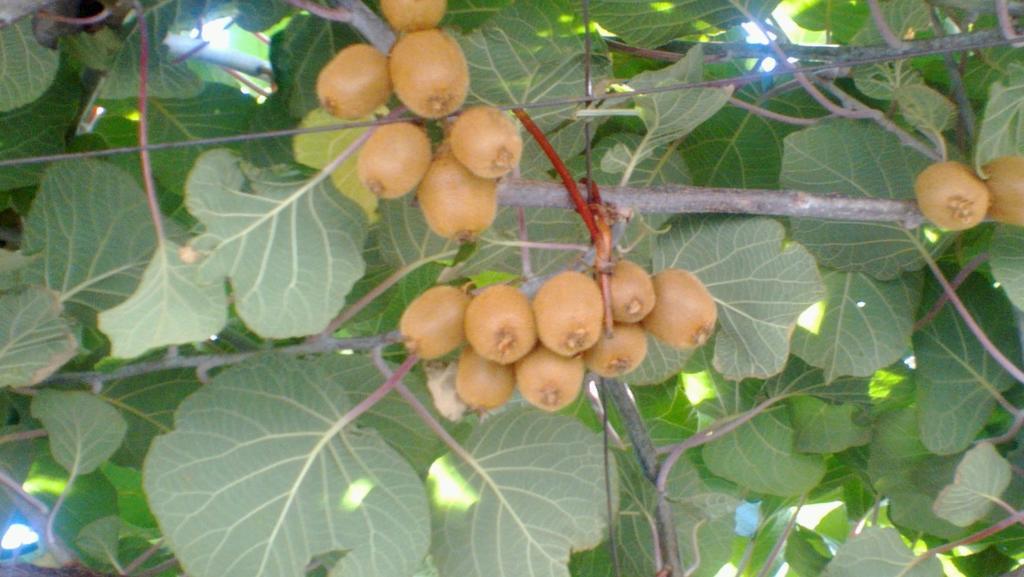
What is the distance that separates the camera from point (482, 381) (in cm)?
89

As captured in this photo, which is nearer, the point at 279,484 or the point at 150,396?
the point at 279,484

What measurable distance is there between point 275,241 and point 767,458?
0.86 meters

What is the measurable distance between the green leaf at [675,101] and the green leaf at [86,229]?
1.76 feet

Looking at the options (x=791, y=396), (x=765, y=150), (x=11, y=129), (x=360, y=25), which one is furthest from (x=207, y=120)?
(x=791, y=396)

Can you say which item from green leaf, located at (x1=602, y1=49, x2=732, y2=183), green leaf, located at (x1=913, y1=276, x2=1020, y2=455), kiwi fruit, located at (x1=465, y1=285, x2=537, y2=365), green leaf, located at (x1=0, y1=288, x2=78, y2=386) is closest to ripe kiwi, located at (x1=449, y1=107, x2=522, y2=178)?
kiwi fruit, located at (x1=465, y1=285, x2=537, y2=365)

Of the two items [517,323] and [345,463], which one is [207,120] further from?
[517,323]

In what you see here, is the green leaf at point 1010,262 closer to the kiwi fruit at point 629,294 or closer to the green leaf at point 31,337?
the kiwi fruit at point 629,294

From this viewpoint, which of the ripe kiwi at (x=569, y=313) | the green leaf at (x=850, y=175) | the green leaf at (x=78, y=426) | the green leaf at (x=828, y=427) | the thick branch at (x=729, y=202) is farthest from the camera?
the green leaf at (x=828, y=427)

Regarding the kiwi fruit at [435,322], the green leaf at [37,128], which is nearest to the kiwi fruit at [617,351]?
the kiwi fruit at [435,322]

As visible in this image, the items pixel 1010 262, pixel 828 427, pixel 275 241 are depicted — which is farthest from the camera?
pixel 828 427

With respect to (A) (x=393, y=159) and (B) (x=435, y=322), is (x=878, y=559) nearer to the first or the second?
(B) (x=435, y=322)

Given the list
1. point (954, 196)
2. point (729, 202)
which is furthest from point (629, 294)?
point (954, 196)

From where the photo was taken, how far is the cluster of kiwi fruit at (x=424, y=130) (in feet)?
2.71

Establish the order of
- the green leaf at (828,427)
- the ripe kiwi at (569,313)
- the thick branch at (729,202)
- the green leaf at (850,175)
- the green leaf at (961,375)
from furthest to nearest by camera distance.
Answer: the green leaf at (828,427), the green leaf at (961,375), the green leaf at (850,175), the thick branch at (729,202), the ripe kiwi at (569,313)
